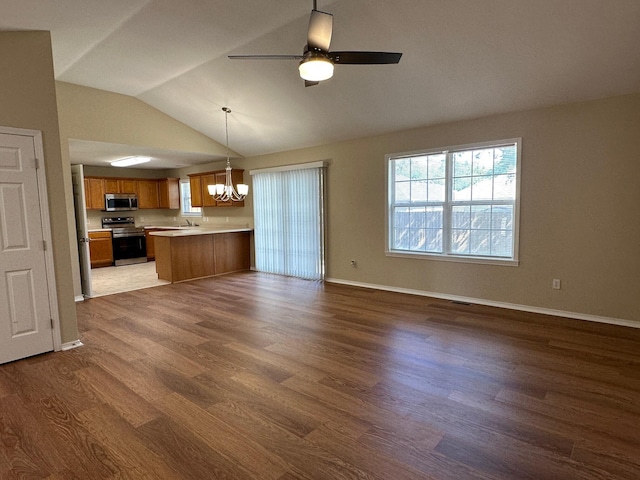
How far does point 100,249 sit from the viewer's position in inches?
312

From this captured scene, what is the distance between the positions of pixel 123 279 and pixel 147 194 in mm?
3150

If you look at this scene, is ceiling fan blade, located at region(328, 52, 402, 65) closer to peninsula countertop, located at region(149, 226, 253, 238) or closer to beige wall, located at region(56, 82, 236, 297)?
beige wall, located at region(56, 82, 236, 297)

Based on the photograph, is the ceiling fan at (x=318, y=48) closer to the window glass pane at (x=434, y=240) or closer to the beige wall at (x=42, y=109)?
the beige wall at (x=42, y=109)

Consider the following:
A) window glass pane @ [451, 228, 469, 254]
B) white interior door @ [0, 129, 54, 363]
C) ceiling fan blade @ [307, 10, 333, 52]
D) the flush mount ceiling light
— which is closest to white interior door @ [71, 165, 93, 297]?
the flush mount ceiling light

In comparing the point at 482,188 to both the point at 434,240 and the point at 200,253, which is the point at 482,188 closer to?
the point at 434,240

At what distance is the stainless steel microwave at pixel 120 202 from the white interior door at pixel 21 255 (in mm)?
5669

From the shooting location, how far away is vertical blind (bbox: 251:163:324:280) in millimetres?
6237

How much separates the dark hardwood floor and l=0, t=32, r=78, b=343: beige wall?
661mm

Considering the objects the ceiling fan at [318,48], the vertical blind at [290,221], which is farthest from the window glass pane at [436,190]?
the ceiling fan at [318,48]

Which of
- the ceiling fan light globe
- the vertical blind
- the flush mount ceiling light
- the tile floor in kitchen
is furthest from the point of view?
the flush mount ceiling light

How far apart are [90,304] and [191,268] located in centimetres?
183

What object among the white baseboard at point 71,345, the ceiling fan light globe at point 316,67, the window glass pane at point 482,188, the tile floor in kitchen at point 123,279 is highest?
the ceiling fan light globe at point 316,67

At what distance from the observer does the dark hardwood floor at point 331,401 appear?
1.85 meters

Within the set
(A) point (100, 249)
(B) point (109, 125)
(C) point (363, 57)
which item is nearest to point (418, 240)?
(C) point (363, 57)
